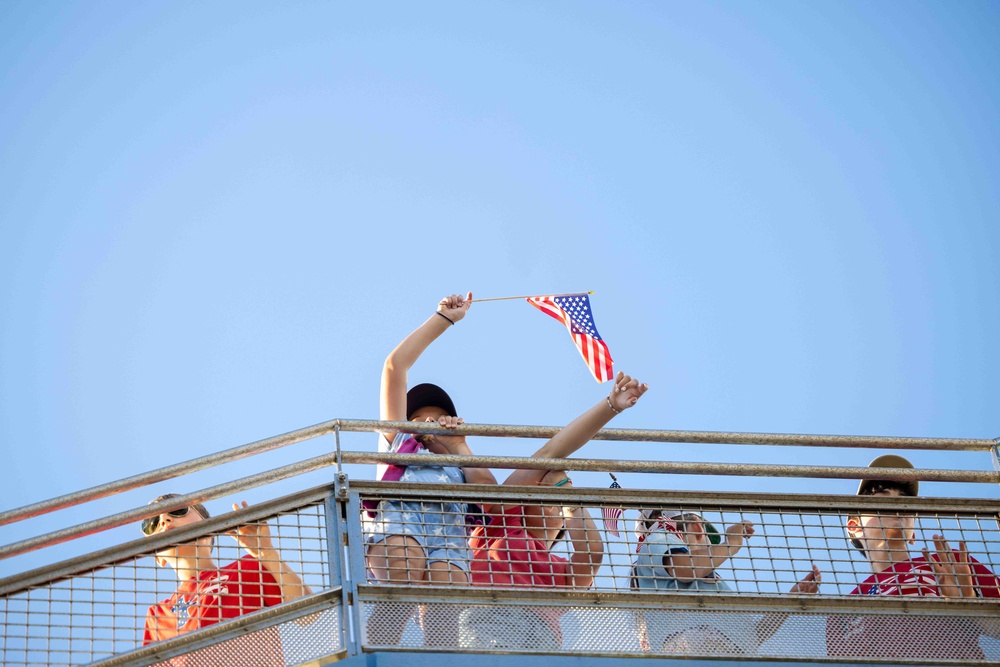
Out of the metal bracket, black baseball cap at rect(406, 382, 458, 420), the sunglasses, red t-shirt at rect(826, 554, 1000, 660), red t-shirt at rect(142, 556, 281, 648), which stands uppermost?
black baseball cap at rect(406, 382, 458, 420)

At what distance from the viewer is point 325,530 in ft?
20.0

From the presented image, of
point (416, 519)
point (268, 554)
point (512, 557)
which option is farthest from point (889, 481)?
point (268, 554)

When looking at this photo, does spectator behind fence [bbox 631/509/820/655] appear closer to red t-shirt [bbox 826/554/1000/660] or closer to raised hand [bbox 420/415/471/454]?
red t-shirt [bbox 826/554/1000/660]

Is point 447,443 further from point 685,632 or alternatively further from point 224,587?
point 685,632

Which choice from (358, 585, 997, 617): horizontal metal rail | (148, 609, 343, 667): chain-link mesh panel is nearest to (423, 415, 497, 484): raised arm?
(358, 585, 997, 617): horizontal metal rail

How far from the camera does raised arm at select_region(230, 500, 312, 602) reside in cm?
610

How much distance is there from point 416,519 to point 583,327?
181 inches

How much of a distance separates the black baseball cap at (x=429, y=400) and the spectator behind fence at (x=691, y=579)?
1.26m

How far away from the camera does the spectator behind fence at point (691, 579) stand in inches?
244

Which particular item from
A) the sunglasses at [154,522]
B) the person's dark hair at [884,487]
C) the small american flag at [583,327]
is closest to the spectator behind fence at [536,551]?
the person's dark hair at [884,487]

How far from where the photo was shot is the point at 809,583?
643cm

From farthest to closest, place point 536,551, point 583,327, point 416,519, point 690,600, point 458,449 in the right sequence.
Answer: point 583,327 → point 458,449 → point 416,519 → point 690,600 → point 536,551

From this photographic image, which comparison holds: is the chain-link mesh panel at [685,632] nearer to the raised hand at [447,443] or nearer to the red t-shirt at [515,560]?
the red t-shirt at [515,560]

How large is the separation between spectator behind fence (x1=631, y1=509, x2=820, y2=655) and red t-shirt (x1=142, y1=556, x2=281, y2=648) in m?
1.66
